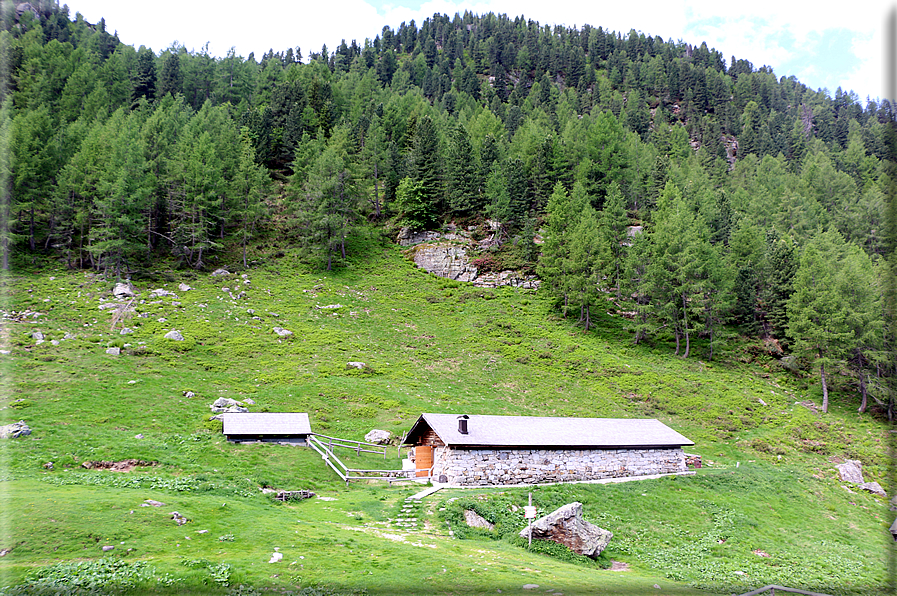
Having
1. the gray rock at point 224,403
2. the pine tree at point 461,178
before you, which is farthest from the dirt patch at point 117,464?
the pine tree at point 461,178

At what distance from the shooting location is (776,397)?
155 feet

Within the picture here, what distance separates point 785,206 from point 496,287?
164 ft

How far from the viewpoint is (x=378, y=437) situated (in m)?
32.9

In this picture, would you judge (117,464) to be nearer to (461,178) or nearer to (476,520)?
(476,520)

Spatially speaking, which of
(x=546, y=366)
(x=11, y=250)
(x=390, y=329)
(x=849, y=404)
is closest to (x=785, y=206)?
(x=849, y=404)

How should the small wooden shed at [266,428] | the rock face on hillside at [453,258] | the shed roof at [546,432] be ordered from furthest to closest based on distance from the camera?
the rock face on hillside at [453,258] → the small wooden shed at [266,428] → the shed roof at [546,432]

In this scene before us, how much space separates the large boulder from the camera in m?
18.5

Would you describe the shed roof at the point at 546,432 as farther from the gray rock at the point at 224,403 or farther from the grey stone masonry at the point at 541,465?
the gray rock at the point at 224,403

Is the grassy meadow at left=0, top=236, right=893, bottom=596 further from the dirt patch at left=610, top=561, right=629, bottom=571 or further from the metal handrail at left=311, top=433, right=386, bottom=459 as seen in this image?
the metal handrail at left=311, top=433, right=386, bottom=459

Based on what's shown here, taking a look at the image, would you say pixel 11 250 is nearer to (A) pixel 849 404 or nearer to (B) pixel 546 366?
(B) pixel 546 366

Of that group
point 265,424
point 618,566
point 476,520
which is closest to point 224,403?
point 265,424

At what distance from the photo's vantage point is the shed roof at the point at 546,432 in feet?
87.8

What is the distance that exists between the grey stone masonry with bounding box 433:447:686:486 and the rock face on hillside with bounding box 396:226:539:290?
3747 centimetres

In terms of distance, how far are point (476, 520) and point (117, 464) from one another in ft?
58.4
